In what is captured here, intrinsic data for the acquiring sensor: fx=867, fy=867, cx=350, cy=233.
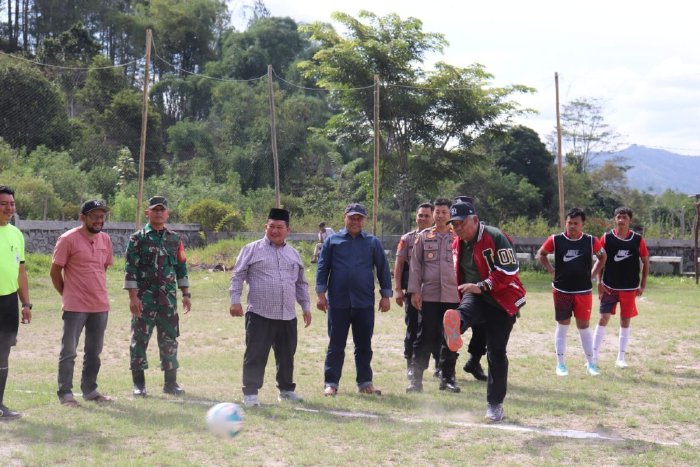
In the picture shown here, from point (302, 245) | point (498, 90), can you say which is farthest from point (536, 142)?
point (302, 245)

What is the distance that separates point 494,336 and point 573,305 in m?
2.97

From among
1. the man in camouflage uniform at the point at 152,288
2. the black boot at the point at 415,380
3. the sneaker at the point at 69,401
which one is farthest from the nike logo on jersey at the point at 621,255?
the sneaker at the point at 69,401

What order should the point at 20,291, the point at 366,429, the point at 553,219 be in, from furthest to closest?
1. the point at 553,219
2. the point at 20,291
3. the point at 366,429

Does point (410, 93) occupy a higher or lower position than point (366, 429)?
higher

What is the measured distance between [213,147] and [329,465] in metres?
45.4

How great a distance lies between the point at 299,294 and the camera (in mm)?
8703

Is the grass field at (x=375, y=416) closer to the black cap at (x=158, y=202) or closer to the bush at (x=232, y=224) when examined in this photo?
the black cap at (x=158, y=202)

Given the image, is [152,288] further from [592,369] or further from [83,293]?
[592,369]

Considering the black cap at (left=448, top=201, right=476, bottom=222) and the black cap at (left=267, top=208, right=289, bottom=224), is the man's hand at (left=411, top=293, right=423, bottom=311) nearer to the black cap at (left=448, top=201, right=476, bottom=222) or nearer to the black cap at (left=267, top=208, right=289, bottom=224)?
the black cap at (left=267, top=208, right=289, bottom=224)

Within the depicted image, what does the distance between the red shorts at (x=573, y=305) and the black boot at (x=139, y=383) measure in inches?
187

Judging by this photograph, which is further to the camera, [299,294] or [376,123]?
[376,123]

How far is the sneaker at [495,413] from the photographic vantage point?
7449 millimetres

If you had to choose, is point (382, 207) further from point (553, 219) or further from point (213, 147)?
point (213, 147)

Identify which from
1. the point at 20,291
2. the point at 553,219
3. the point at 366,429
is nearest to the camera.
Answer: the point at 366,429
